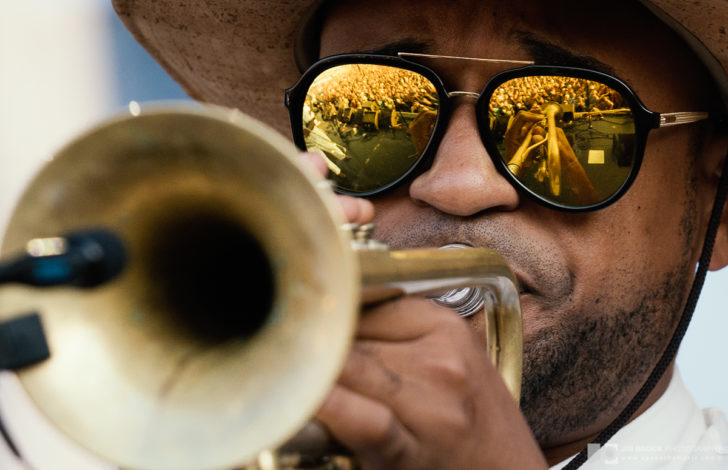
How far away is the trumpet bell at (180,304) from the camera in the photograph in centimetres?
91

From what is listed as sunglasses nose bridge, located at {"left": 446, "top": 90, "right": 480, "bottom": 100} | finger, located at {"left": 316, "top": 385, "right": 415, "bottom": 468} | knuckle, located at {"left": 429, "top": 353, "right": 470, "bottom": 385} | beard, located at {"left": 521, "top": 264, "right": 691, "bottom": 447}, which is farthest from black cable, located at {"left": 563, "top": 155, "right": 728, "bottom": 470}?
finger, located at {"left": 316, "top": 385, "right": 415, "bottom": 468}

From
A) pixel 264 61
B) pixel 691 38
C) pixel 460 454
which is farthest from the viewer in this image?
pixel 264 61

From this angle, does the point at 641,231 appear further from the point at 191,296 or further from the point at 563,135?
the point at 191,296

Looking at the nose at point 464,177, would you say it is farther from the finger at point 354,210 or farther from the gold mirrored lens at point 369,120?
the finger at point 354,210

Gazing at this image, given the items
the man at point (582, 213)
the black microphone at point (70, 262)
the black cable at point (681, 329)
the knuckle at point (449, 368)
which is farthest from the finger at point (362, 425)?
the black cable at point (681, 329)

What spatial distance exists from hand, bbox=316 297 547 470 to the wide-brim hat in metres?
1.23

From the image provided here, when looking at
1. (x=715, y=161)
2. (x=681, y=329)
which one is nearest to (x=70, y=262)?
(x=681, y=329)

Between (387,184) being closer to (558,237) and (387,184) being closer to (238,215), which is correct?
(558,237)

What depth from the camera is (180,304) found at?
113 centimetres

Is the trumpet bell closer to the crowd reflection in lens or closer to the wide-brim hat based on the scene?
the crowd reflection in lens

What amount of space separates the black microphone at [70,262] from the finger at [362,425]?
386 mm

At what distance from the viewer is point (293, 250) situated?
0.97 m

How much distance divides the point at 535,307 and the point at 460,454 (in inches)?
31.8


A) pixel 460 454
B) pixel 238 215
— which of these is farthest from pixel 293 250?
pixel 460 454
